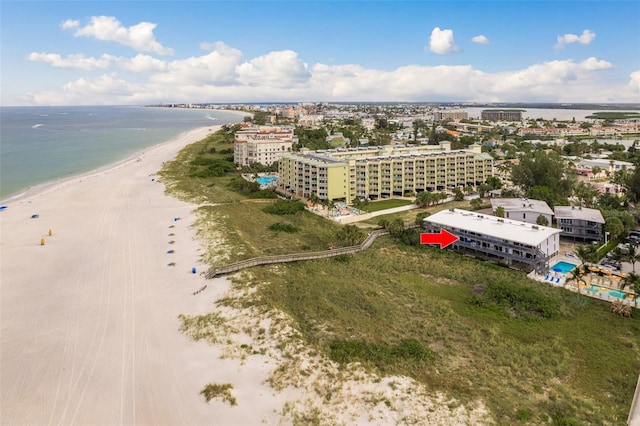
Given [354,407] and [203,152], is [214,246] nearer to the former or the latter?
[354,407]

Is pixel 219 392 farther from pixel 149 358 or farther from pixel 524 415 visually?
pixel 524 415

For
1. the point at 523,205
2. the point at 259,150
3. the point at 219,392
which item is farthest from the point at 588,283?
the point at 259,150

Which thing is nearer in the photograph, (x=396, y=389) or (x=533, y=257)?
(x=396, y=389)

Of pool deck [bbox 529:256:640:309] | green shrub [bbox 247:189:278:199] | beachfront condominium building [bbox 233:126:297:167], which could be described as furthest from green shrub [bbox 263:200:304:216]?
beachfront condominium building [bbox 233:126:297:167]

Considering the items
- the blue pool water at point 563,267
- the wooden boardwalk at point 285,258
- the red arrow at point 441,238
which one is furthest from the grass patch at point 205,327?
the blue pool water at point 563,267

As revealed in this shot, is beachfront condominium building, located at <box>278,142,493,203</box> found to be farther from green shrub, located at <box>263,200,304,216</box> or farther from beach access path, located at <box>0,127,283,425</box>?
beach access path, located at <box>0,127,283,425</box>

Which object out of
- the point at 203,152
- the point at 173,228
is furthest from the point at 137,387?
the point at 203,152

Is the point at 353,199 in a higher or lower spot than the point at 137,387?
higher
